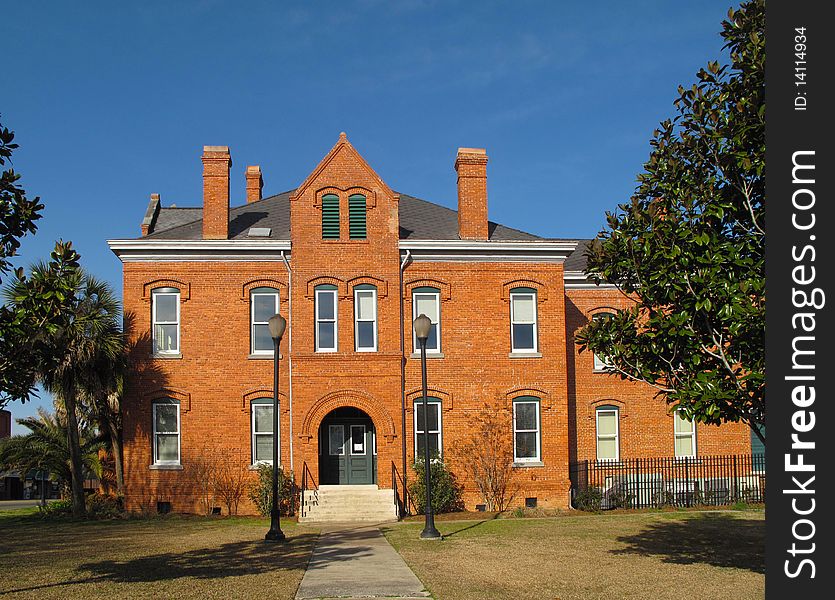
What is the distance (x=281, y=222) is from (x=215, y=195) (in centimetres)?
253

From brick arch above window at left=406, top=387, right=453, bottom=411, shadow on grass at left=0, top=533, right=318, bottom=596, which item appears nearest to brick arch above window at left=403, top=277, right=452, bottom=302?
brick arch above window at left=406, top=387, right=453, bottom=411

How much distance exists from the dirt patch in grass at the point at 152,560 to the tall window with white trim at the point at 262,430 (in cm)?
292

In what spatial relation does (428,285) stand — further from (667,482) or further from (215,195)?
(667,482)

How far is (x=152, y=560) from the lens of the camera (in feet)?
52.4

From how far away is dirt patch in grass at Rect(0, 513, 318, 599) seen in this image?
41.8ft

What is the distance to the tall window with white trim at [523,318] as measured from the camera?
92.3ft

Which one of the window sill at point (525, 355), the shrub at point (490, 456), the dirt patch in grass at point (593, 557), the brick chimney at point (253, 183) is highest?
the brick chimney at point (253, 183)

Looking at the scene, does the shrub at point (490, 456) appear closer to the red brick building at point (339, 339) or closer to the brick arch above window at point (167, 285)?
the red brick building at point (339, 339)

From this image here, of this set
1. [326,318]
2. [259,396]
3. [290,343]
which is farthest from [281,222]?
[259,396]

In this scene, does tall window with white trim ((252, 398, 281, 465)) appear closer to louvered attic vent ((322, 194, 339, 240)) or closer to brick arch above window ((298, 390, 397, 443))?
brick arch above window ((298, 390, 397, 443))

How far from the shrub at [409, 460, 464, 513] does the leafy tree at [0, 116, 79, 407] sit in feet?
51.5

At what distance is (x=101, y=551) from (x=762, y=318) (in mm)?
13010

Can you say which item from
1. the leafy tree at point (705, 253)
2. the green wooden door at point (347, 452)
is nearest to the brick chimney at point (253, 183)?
the green wooden door at point (347, 452)

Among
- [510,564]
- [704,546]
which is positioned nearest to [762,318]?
[510,564]
